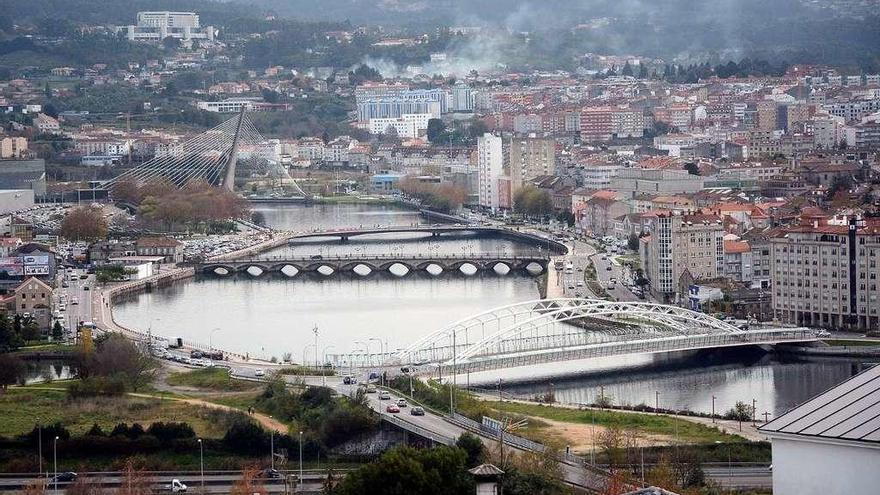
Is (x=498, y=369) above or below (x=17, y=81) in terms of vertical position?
below

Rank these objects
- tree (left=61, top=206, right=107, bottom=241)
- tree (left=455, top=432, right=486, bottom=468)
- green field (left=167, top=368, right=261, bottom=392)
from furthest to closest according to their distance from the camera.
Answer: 1. tree (left=61, top=206, right=107, bottom=241)
2. green field (left=167, top=368, right=261, bottom=392)
3. tree (left=455, top=432, right=486, bottom=468)

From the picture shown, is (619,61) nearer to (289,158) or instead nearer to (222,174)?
(289,158)

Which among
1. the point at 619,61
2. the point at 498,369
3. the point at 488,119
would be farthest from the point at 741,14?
the point at 498,369

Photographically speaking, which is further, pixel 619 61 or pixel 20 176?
pixel 619 61

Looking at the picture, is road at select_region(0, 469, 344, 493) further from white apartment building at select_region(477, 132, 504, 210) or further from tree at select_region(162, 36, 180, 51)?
tree at select_region(162, 36, 180, 51)

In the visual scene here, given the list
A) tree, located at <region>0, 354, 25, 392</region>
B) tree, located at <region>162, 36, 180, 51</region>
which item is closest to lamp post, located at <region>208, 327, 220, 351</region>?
tree, located at <region>0, 354, 25, 392</region>

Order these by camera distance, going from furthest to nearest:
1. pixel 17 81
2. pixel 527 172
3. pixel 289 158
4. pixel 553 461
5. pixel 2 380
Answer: pixel 17 81
pixel 289 158
pixel 527 172
pixel 2 380
pixel 553 461

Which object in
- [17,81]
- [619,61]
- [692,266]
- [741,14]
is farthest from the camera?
[741,14]

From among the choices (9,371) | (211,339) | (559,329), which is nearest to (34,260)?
(211,339)
